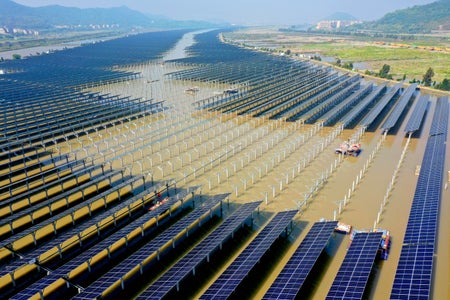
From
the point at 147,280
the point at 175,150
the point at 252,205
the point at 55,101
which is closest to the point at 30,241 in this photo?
the point at 147,280

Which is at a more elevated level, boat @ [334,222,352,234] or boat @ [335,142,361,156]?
boat @ [335,142,361,156]

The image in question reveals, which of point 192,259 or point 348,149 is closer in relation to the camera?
point 192,259

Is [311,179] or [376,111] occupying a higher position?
[376,111]

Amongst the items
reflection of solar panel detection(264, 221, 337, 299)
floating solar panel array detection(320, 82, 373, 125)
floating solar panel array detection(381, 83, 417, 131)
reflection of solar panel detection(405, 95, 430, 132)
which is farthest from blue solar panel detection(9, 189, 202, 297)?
reflection of solar panel detection(405, 95, 430, 132)

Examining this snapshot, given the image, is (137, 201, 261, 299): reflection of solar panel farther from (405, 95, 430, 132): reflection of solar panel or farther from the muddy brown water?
(405, 95, 430, 132): reflection of solar panel

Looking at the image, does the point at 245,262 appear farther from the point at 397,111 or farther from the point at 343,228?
the point at 397,111

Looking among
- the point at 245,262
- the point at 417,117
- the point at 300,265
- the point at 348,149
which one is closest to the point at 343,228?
the point at 300,265

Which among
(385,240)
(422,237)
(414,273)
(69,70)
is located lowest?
(385,240)

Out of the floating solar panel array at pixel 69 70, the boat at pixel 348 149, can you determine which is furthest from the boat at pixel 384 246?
the floating solar panel array at pixel 69 70
